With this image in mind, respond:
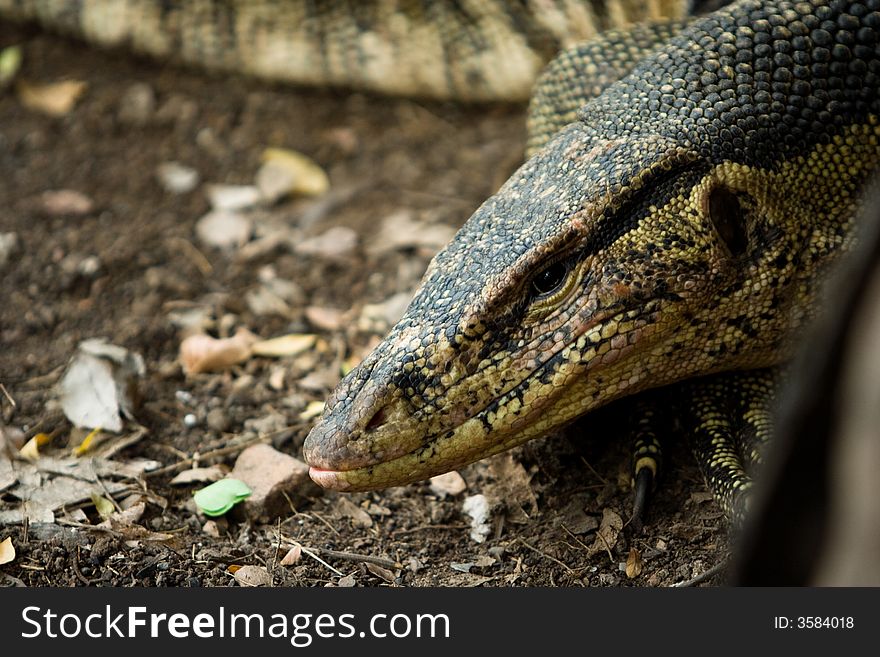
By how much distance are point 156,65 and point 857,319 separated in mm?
6224

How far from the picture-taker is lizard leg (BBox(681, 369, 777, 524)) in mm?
3363

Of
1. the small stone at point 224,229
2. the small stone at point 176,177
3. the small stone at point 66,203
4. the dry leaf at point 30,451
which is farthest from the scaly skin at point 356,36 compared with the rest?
the dry leaf at point 30,451

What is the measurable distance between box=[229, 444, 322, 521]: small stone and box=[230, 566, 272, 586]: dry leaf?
0.31 meters

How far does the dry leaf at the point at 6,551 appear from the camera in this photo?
3367 millimetres

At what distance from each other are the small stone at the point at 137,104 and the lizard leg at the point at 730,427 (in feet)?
14.6

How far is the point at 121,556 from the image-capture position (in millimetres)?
3434

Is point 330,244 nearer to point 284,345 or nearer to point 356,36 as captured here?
point 284,345

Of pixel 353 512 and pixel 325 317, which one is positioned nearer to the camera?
pixel 353 512

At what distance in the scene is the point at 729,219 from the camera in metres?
3.47

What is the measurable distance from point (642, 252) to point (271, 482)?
5.49ft

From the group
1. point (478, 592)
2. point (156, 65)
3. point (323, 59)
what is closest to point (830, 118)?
point (478, 592)

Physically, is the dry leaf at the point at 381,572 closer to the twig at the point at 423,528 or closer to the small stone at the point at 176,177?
the twig at the point at 423,528

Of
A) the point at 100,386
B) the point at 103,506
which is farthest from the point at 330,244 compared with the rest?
the point at 103,506

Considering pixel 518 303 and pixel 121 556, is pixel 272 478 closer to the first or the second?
pixel 121 556
